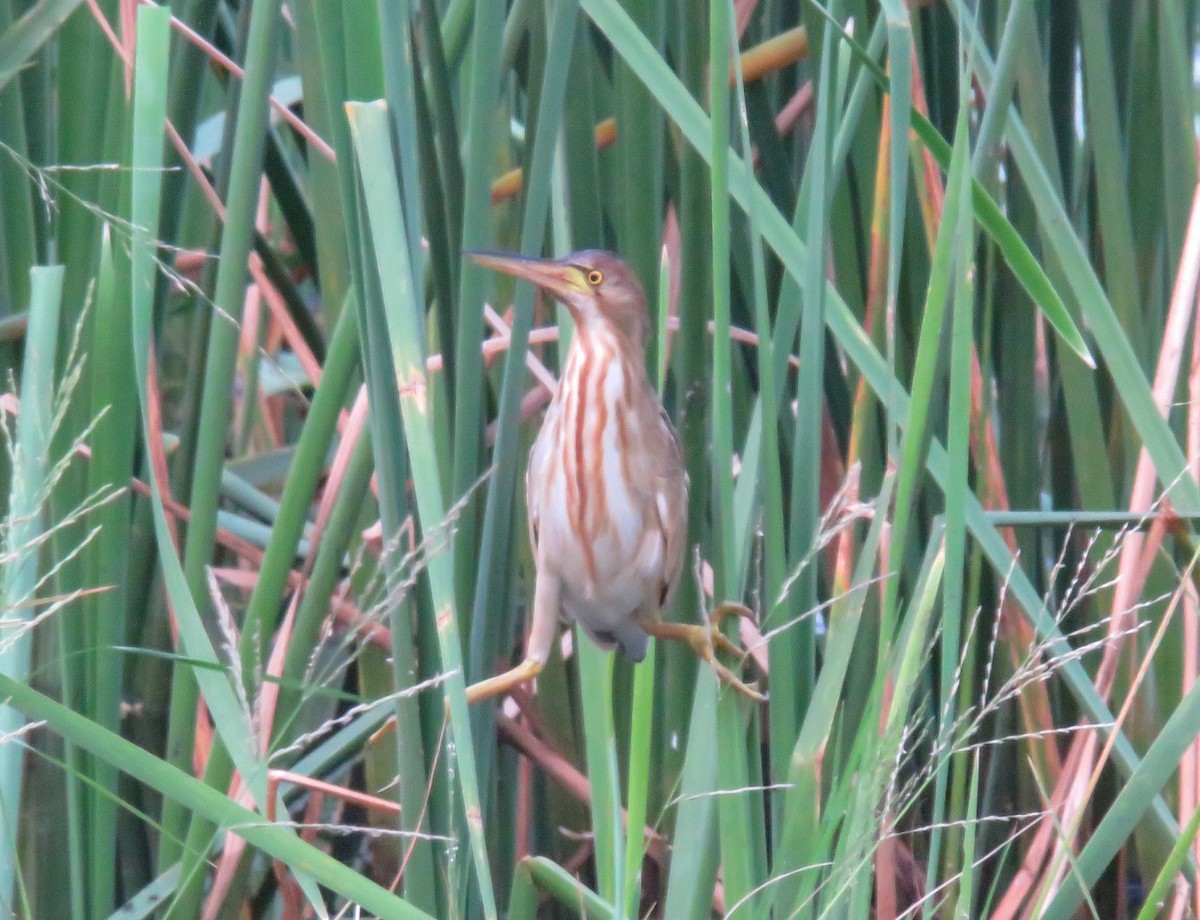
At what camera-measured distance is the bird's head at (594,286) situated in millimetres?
1172

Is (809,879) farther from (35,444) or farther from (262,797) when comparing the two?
(35,444)

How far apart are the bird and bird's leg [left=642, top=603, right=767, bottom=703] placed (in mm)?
48

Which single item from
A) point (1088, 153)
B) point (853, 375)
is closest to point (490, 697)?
point (853, 375)

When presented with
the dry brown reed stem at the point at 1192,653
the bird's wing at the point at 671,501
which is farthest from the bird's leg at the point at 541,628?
the dry brown reed stem at the point at 1192,653

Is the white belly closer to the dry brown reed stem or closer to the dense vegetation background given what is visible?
the dense vegetation background

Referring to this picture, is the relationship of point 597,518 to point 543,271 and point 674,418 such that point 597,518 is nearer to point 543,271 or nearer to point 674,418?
point 674,418

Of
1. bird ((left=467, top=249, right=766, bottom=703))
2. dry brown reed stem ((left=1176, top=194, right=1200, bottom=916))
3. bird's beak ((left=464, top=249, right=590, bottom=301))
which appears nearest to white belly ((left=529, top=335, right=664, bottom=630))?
bird ((left=467, top=249, right=766, bottom=703))

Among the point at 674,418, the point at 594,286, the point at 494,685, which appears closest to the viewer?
the point at 494,685

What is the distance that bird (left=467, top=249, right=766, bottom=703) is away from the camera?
4.37 ft

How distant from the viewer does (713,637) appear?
1179 mm

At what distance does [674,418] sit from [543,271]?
0.25 metres

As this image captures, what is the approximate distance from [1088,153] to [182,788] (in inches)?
43.1

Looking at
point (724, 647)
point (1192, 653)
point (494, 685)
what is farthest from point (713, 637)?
point (1192, 653)

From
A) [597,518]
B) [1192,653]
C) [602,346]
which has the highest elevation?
[602,346]
